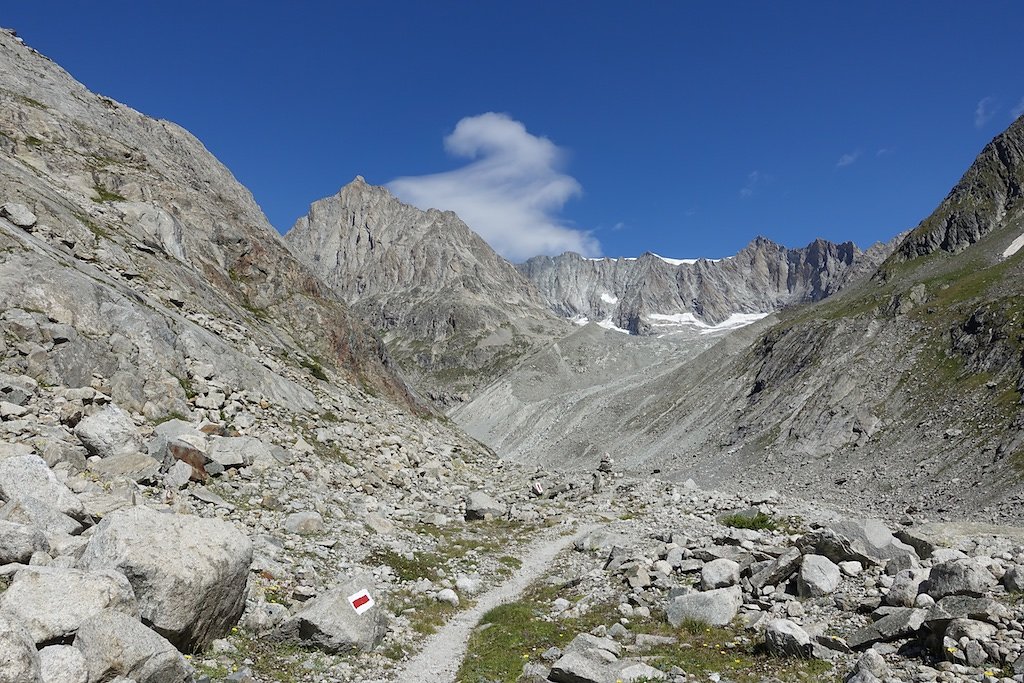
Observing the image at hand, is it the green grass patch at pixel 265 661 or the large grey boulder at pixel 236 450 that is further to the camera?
the large grey boulder at pixel 236 450

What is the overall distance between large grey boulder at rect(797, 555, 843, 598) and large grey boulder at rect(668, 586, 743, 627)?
1775mm

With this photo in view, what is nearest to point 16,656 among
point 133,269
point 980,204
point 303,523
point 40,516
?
point 40,516

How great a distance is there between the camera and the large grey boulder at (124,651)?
9.09 meters

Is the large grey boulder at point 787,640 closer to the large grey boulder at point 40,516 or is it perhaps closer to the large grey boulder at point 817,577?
the large grey boulder at point 817,577

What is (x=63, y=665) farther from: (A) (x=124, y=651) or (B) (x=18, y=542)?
(B) (x=18, y=542)

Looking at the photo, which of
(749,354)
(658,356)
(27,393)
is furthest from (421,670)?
(658,356)

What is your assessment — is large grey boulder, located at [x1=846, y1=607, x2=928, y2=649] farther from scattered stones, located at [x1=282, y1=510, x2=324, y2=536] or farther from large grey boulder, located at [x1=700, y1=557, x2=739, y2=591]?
scattered stones, located at [x1=282, y1=510, x2=324, y2=536]

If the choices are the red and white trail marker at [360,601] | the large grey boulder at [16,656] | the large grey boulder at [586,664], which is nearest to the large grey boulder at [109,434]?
the red and white trail marker at [360,601]

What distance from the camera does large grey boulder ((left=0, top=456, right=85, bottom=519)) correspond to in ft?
44.7

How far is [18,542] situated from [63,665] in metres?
3.69

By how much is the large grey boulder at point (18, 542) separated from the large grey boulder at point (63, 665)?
9.81ft

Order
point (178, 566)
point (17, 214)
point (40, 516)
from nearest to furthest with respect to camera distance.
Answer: point (178, 566)
point (40, 516)
point (17, 214)

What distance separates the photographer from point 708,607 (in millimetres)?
16609

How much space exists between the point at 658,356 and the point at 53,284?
181 meters
